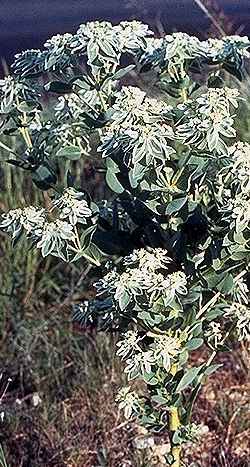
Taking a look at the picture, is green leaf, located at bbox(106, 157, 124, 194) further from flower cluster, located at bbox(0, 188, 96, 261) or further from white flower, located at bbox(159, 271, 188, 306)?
white flower, located at bbox(159, 271, 188, 306)

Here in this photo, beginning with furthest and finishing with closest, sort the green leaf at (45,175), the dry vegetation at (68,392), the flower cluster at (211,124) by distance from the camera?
the dry vegetation at (68,392)
the green leaf at (45,175)
the flower cluster at (211,124)

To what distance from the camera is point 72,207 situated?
6.74 feet

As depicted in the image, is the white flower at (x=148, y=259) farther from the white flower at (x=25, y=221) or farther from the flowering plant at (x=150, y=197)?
the white flower at (x=25, y=221)

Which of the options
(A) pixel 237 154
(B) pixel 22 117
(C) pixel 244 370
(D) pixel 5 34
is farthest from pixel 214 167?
(D) pixel 5 34

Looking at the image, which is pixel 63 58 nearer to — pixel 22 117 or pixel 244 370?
pixel 22 117

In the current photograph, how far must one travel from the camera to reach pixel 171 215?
215 centimetres

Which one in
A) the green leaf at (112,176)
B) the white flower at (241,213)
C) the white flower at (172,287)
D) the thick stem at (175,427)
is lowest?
the thick stem at (175,427)

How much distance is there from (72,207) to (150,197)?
0.18 metres

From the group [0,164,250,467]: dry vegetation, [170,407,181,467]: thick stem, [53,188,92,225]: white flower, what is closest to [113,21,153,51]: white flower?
[53,188,92,225]: white flower

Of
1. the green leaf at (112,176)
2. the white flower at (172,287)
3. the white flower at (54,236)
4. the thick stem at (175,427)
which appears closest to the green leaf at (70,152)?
the green leaf at (112,176)

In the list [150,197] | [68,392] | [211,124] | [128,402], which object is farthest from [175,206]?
[68,392]

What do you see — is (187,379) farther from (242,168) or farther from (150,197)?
(242,168)

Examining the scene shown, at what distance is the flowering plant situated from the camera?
1968mm

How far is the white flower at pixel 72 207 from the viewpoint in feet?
6.71
